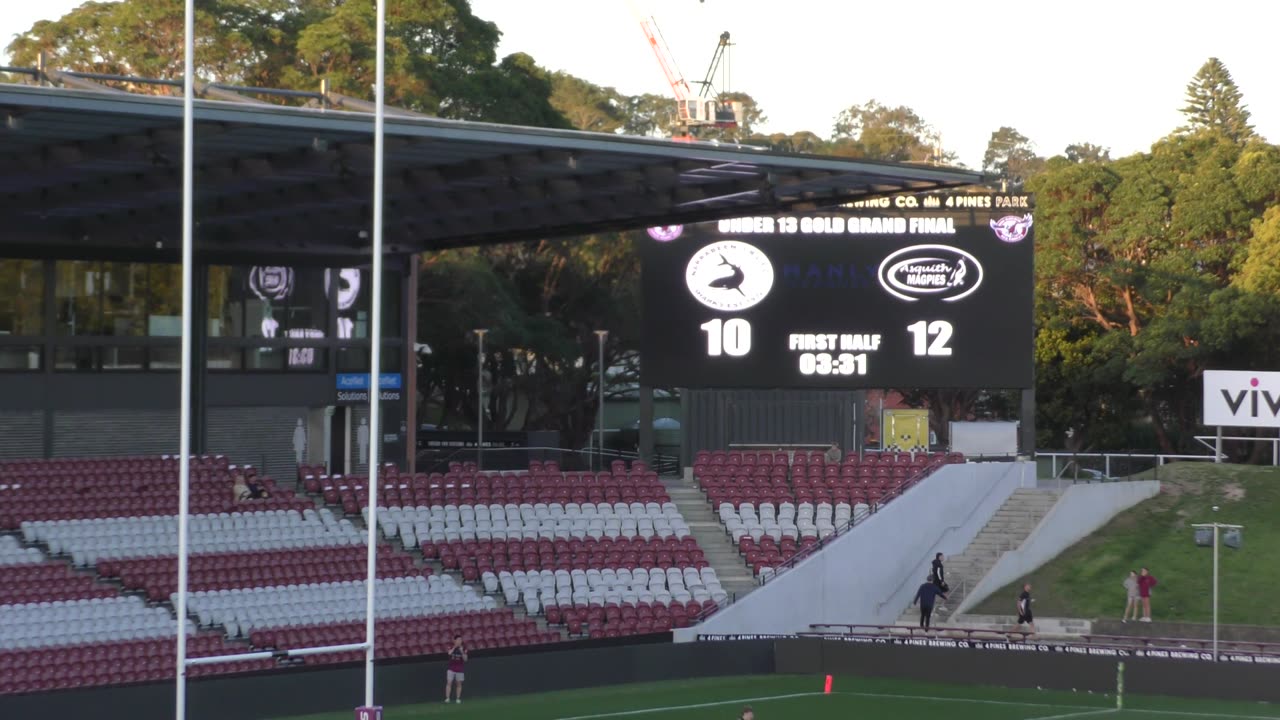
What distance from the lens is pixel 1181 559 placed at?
36906 mm

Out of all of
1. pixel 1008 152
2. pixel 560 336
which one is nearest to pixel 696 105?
pixel 560 336

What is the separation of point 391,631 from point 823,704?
7.46m

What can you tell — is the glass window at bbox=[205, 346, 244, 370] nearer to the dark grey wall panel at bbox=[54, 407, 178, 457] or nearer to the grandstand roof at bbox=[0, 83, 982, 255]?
the dark grey wall panel at bbox=[54, 407, 178, 457]

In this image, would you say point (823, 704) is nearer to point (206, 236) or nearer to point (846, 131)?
point (206, 236)

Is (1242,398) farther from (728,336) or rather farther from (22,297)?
(22,297)

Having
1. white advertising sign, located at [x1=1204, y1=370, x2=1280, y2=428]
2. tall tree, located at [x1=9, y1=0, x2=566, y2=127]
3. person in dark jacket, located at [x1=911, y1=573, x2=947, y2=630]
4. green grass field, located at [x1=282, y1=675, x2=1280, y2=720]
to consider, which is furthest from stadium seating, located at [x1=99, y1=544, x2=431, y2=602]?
tall tree, located at [x1=9, y1=0, x2=566, y2=127]

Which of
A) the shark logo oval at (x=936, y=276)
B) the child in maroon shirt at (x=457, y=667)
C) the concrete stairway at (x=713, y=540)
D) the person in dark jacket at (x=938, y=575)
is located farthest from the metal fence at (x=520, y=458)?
the child in maroon shirt at (x=457, y=667)

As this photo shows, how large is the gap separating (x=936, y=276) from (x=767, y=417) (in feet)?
16.9

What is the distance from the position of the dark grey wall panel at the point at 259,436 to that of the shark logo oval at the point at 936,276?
13.5 meters

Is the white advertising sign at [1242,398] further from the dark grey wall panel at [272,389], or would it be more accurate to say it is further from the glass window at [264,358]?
the glass window at [264,358]

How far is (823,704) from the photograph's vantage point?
28.5 metres

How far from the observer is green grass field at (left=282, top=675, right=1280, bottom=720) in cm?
2703

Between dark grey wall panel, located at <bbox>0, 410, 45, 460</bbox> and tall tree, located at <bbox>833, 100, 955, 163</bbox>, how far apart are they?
50.9 m

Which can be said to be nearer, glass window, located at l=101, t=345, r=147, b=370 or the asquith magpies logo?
glass window, located at l=101, t=345, r=147, b=370
